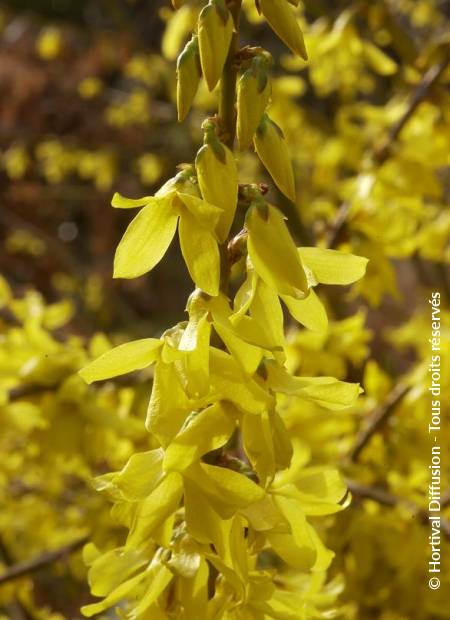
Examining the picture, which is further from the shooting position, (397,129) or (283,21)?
(397,129)

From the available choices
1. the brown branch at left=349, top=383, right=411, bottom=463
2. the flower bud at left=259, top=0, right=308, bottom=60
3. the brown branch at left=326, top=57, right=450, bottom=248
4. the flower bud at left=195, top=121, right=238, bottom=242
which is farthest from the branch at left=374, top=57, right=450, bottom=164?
the flower bud at left=195, top=121, right=238, bottom=242

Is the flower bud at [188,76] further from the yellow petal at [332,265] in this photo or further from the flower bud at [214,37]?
the yellow petal at [332,265]

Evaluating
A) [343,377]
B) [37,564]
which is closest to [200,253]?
[37,564]

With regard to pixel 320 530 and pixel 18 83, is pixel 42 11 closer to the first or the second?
pixel 18 83

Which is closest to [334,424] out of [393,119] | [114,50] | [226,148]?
[393,119]

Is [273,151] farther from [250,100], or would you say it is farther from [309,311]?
[309,311]

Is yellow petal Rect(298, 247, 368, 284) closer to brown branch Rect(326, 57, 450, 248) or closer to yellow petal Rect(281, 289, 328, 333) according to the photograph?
yellow petal Rect(281, 289, 328, 333)
